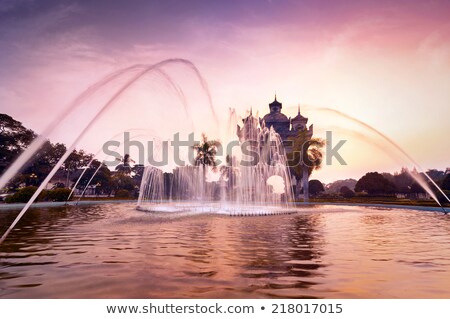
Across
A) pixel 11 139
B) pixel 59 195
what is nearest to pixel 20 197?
pixel 59 195

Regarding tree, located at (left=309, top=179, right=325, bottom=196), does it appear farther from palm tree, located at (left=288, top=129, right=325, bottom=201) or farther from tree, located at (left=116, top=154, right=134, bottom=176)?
tree, located at (left=116, top=154, right=134, bottom=176)

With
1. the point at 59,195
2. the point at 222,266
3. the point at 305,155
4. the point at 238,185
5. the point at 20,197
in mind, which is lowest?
the point at 222,266

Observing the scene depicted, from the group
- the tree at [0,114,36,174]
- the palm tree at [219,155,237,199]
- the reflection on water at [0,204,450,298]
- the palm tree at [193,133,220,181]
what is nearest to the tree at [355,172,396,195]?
the palm tree at [219,155,237,199]

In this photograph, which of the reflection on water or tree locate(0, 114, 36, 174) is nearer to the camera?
the reflection on water

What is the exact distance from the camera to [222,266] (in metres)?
7.32

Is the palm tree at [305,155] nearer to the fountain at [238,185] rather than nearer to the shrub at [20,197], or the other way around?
the fountain at [238,185]

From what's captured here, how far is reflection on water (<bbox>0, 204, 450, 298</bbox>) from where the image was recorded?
229 inches

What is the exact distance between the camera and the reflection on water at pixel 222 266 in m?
5.81

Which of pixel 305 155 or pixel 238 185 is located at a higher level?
pixel 305 155

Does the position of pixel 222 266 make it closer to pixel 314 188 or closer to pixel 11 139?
pixel 11 139

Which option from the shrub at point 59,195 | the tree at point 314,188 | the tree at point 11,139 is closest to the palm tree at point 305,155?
the tree at point 314,188

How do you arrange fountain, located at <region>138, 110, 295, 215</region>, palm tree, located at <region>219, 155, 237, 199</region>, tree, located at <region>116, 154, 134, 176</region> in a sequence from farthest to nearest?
tree, located at <region>116, 154, 134, 176</region> → palm tree, located at <region>219, 155, 237, 199</region> → fountain, located at <region>138, 110, 295, 215</region>
